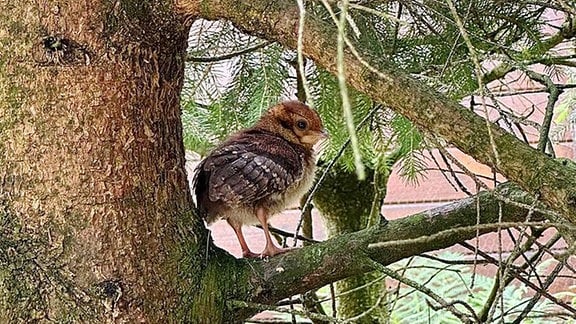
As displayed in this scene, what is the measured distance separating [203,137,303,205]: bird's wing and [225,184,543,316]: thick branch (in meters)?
0.12

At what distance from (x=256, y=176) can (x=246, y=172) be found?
0.5 inches

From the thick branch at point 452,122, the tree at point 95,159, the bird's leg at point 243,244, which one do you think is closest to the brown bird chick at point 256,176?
the bird's leg at point 243,244

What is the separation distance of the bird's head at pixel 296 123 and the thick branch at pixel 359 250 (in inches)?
11.8

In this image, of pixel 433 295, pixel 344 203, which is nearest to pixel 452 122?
pixel 433 295

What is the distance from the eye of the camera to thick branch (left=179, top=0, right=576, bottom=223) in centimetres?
58

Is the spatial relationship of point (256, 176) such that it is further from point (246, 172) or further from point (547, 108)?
point (547, 108)

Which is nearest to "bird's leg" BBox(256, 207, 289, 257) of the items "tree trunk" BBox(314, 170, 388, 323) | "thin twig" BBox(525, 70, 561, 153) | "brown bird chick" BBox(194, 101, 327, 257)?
"brown bird chick" BBox(194, 101, 327, 257)

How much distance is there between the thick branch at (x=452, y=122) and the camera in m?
0.58

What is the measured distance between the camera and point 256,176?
0.98m

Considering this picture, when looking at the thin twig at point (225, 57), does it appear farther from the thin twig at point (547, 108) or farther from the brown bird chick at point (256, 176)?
the thin twig at point (547, 108)

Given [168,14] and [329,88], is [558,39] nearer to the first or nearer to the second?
[329,88]

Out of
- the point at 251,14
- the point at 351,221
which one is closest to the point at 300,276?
the point at 251,14

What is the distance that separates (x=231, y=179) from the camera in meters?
0.96

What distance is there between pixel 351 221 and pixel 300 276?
67 cm
